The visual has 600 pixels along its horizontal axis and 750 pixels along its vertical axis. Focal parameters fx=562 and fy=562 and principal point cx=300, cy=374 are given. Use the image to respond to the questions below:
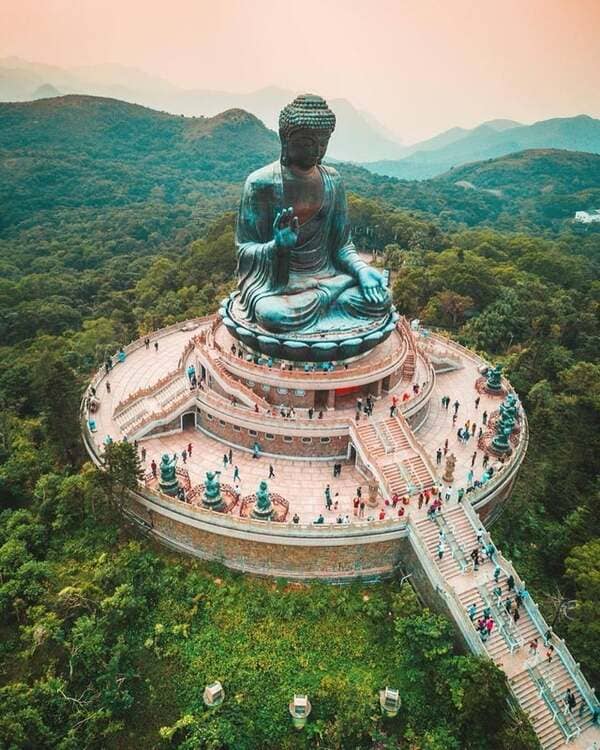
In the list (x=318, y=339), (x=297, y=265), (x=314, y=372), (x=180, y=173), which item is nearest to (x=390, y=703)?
(x=314, y=372)

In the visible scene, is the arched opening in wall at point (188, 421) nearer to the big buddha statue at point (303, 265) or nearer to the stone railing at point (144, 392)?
the stone railing at point (144, 392)

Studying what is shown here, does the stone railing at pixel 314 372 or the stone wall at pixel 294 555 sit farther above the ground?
the stone railing at pixel 314 372

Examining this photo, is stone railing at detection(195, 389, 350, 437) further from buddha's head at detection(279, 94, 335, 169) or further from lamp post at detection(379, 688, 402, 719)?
buddha's head at detection(279, 94, 335, 169)

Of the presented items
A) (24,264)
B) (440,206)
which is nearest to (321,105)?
(24,264)

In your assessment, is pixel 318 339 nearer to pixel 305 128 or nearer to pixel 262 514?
pixel 262 514

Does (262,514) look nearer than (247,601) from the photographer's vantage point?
No

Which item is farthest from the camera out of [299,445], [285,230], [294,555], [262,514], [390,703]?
[299,445]

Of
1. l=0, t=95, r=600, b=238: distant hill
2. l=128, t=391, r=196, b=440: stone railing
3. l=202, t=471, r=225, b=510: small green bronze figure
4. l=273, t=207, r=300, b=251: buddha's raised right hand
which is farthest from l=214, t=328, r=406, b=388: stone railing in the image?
l=0, t=95, r=600, b=238: distant hill

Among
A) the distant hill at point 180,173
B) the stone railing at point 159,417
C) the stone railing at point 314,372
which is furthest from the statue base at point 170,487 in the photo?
the distant hill at point 180,173
